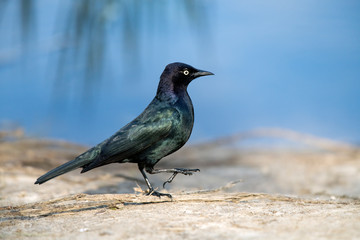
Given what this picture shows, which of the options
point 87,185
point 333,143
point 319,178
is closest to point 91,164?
point 87,185

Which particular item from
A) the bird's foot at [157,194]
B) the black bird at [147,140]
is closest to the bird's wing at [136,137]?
the black bird at [147,140]

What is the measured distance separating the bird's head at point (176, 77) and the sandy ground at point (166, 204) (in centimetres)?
71

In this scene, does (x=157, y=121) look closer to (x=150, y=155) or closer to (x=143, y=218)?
(x=150, y=155)

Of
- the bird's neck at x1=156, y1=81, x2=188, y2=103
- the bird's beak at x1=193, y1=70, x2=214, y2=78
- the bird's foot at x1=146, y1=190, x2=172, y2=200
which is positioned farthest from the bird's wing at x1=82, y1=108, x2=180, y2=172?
the bird's beak at x1=193, y1=70, x2=214, y2=78

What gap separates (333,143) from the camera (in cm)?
689

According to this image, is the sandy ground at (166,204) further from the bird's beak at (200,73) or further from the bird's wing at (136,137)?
the bird's beak at (200,73)

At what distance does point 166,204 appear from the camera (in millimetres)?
3244

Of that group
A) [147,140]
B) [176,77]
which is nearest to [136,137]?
[147,140]

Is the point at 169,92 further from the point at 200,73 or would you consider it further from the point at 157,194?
the point at 157,194

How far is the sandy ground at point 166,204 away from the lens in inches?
101

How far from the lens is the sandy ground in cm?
255

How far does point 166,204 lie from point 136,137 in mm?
481

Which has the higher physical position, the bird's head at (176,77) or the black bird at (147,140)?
the bird's head at (176,77)

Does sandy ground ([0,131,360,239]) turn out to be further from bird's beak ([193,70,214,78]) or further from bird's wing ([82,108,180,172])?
bird's beak ([193,70,214,78])
